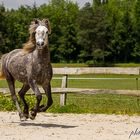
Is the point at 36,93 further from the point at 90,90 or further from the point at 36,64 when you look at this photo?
the point at 90,90

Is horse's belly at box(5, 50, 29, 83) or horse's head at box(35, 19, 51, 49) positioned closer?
horse's head at box(35, 19, 51, 49)

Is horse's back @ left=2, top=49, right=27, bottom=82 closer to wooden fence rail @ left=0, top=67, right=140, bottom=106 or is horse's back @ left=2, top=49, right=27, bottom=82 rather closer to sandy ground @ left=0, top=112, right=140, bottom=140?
sandy ground @ left=0, top=112, right=140, bottom=140

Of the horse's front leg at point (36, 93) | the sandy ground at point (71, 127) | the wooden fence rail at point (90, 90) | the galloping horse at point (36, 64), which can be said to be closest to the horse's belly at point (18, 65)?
the galloping horse at point (36, 64)

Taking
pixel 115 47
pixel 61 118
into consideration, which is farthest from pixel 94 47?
pixel 61 118

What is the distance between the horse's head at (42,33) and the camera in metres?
9.04

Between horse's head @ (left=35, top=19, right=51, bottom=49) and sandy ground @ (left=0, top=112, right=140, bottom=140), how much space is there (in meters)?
1.56

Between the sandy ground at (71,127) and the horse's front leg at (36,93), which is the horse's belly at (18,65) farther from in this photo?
the sandy ground at (71,127)

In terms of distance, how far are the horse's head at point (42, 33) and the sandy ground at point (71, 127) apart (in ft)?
5.10

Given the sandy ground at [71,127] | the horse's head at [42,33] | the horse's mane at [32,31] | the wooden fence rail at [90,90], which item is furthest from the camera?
the wooden fence rail at [90,90]

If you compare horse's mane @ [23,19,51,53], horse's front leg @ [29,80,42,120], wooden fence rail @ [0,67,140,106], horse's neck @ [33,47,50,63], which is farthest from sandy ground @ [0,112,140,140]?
horse's mane @ [23,19,51,53]

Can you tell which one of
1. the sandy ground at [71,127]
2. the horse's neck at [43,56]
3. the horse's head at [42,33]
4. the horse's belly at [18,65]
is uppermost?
the horse's head at [42,33]

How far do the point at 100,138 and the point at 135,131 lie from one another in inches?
37.8

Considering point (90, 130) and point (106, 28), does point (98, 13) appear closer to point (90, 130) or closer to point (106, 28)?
point (106, 28)

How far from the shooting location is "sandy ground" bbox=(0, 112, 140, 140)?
8.15 m
